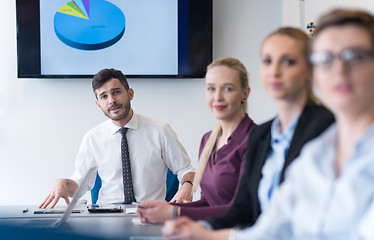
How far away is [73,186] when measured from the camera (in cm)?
271

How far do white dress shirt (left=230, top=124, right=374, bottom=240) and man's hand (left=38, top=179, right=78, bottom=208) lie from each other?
4.95ft

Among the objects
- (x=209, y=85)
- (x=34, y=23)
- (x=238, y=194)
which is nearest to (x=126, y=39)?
(x=34, y=23)

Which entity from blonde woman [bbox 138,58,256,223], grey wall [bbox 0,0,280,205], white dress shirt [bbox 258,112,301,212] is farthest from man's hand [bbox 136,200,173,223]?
grey wall [bbox 0,0,280,205]

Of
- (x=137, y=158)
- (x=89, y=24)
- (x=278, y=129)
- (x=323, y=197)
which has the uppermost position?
(x=89, y=24)

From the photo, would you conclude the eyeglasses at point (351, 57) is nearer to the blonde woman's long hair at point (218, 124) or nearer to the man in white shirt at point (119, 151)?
the blonde woman's long hair at point (218, 124)

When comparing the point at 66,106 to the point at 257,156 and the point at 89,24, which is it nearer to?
the point at 89,24

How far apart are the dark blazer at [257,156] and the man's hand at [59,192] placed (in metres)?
1.21

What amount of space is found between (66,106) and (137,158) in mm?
1172

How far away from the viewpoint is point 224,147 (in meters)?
1.92

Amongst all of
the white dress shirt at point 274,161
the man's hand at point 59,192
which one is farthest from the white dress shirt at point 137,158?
the white dress shirt at point 274,161

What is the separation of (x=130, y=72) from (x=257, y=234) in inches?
113

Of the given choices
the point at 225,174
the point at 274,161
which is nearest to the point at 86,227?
the point at 225,174

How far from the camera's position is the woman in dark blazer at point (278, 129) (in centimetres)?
128

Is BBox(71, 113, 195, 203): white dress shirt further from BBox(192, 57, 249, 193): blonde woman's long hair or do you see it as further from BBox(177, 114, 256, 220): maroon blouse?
BBox(177, 114, 256, 220): maroon blouse
